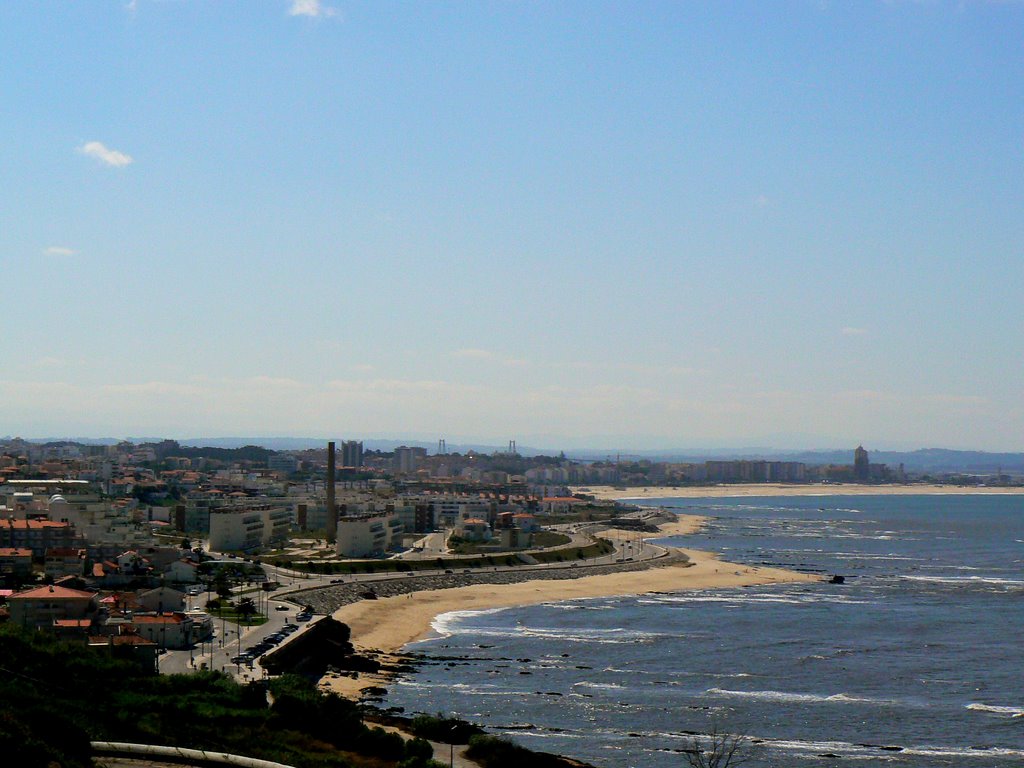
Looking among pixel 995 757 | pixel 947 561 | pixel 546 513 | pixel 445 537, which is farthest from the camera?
pixel 546 513

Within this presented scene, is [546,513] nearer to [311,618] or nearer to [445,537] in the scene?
[445,537]

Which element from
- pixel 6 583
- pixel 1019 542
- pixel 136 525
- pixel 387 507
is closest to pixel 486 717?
pixel 6 583

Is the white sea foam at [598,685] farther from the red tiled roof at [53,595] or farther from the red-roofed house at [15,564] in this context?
the red-roofed house at [15,564]

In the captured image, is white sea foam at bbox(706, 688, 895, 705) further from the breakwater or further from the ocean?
the breakwater

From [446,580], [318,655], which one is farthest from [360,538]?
[318,655]

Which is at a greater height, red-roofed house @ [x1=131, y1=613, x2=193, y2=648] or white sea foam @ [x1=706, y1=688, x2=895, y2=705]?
red-roofed house @ [x1=131, y1=613, x2=193, y2=648]

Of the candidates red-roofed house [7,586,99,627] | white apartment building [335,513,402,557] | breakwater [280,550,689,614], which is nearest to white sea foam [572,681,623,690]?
red-roofed house [7,586,99,627]
